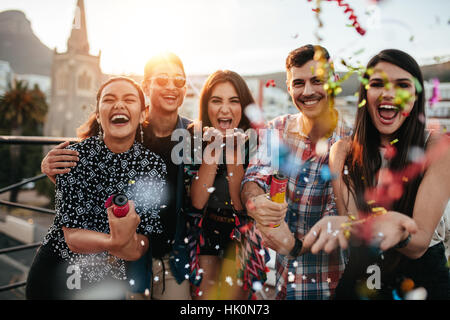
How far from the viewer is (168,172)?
244 cm

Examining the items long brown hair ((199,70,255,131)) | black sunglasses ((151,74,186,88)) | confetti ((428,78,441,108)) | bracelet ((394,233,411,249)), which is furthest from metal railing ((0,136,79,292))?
confetti ((428,78,441,108))

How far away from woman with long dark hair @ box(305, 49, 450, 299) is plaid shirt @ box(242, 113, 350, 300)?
11.1 inches

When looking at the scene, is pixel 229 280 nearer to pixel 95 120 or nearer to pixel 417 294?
pixel 417 294

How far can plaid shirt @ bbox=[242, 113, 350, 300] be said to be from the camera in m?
2.39

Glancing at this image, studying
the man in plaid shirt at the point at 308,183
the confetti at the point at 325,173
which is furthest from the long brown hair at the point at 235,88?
the confetti at the point at 325,173

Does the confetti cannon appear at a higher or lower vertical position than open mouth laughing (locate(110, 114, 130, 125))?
lower

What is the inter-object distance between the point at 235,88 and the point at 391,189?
4.91 ft

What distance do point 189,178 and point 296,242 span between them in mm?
984

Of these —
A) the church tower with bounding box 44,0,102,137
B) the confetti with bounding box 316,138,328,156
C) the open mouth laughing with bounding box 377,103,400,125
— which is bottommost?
the confetti with bounding box 316,138,328,156

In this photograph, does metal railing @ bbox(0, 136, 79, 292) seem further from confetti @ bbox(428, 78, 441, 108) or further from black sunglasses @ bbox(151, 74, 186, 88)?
confetti @ bbox(428, 78, 441, 108)

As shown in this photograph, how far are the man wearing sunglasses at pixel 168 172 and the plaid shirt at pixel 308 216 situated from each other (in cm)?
61

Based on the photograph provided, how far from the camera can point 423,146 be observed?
6.26 feet

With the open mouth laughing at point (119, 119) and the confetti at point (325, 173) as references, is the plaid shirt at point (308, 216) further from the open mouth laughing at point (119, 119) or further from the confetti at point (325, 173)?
the open mouth laughing at point (119, 119)
